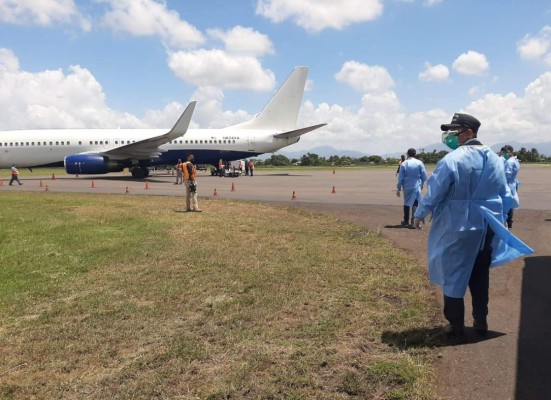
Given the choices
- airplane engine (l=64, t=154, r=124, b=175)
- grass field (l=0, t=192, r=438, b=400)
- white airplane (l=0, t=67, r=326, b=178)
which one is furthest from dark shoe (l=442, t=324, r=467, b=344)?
airplane engine (l=64, t=154, r=124, b=175)

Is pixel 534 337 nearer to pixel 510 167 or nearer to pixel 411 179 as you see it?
pixel 510 167

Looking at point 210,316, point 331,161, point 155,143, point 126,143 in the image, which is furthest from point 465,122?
point 331,161

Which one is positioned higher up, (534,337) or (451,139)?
(451,139)

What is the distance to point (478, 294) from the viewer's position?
459cm

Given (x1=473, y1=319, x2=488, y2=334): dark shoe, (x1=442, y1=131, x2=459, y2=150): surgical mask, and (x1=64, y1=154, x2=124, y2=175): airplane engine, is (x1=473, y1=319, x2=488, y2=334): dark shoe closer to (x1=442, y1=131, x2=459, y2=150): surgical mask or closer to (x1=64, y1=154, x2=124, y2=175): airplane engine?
(x1=442, y1=131, x2=459, y2=150): surgical mask

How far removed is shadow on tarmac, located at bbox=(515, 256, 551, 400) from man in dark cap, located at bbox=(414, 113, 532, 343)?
62 centimetres

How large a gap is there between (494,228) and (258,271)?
3693 mm

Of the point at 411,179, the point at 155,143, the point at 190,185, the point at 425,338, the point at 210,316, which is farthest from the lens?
the point at 155,143

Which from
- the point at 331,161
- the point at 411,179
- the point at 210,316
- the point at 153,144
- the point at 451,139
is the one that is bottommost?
the point at 210,316

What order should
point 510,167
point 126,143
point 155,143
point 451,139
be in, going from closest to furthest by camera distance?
point 451,139 → point 510,167 → point 155,143 → point 126,143

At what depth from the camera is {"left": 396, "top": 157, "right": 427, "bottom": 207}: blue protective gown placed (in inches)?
443

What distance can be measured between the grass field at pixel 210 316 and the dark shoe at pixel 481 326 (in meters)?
0.49

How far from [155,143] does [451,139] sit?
28.9 m

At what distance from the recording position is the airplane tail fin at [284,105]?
38.2m
